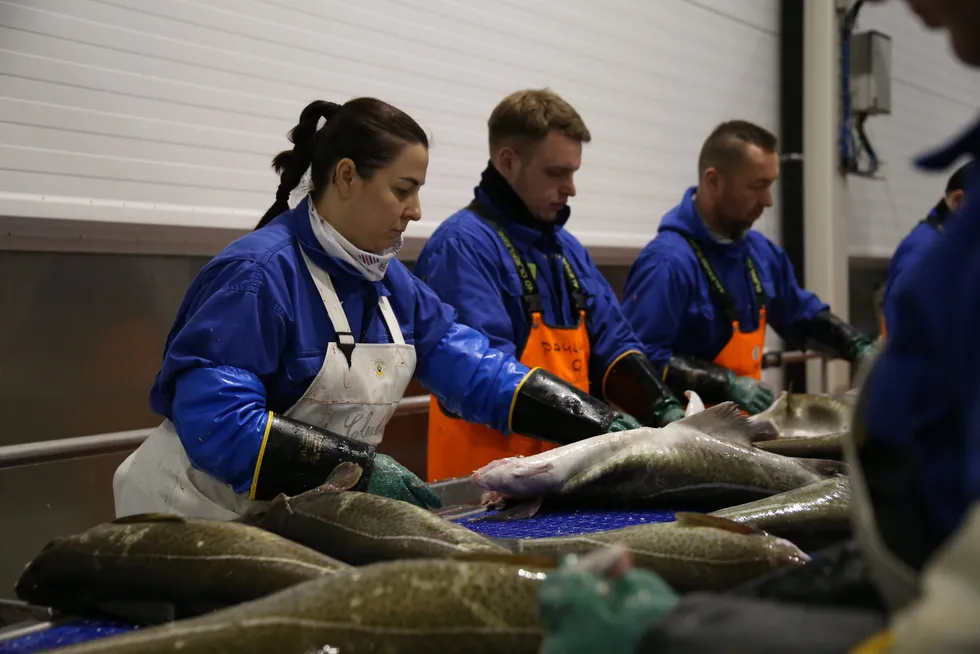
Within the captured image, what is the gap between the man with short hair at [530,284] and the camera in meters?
3.69

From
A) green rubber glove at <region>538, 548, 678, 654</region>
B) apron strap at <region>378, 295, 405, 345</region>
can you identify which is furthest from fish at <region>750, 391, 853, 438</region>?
green rubber glove at <region>538, 548, 678, 654</region>

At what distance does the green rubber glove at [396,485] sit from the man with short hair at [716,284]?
2.17 meters

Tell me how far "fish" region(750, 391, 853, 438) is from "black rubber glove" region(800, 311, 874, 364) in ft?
4.78

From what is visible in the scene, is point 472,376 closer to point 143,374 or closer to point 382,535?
point 382,535

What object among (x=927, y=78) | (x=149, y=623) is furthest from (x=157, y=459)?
(x=927, y=78)

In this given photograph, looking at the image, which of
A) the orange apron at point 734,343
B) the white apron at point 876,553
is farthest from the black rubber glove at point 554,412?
the white apron at point 876,553

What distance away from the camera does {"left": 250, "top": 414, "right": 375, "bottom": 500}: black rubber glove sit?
2.35m

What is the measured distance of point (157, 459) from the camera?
2.53 metres

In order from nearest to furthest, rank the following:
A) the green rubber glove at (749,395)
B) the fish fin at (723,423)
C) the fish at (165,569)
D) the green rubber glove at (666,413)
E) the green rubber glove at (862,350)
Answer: the fish at (165,569) < the fish fin at (723,423) < the green rubber glove at (666,413) < the green rubber glove at (749,395) < the green rubber glove at (862,350)

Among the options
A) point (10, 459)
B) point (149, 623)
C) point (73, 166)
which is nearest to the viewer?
point (149, 623)

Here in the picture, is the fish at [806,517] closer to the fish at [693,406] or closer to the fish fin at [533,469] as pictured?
the fish fin at [533,469]

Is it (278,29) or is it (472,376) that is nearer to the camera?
(472,376)

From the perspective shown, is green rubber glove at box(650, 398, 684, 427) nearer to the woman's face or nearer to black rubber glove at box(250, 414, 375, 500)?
the woman's face

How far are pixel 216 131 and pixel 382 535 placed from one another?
304cm
